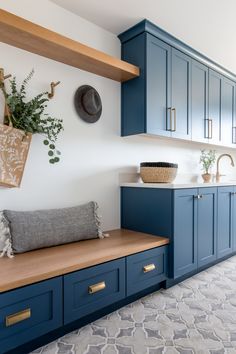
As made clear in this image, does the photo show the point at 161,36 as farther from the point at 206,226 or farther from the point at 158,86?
the point at 206,226

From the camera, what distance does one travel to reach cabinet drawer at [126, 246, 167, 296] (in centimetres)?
186

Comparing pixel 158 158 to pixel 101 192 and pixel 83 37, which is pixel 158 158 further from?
pixel 83 37

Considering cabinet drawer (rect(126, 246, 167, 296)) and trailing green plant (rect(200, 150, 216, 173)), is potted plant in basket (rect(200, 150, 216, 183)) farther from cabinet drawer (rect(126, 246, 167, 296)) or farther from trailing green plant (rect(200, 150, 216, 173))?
cabinet drawer (rect(126, 246, 167, 296))

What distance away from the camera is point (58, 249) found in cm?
179

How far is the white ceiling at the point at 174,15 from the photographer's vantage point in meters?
2.00

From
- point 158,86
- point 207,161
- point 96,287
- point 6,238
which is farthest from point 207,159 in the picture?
point 6,238

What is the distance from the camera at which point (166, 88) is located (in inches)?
96.2

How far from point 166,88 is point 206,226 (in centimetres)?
143

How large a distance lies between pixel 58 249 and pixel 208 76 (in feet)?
8.39

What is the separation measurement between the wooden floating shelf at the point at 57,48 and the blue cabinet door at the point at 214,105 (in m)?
1.19

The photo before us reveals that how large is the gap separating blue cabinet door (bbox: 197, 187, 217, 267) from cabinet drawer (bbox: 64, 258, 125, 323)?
1020 mm

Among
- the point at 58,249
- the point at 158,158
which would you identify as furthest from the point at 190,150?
the point at 58,249

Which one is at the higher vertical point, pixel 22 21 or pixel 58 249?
pixel 22 21

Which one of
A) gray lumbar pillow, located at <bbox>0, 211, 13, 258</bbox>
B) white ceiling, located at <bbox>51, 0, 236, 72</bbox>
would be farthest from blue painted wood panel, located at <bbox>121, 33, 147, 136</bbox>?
gray lumbar pillow, located at <bbox>0, 211, 13, 258</bbox>
